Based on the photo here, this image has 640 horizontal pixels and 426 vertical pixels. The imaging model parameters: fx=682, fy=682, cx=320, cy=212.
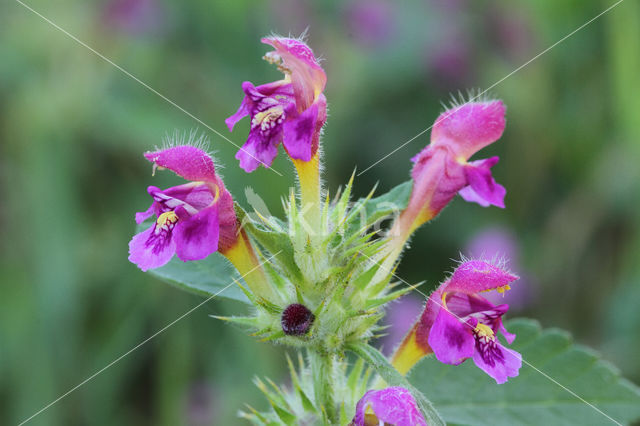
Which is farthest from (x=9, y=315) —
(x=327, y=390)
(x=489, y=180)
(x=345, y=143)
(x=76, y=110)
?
(x=489, y=180)

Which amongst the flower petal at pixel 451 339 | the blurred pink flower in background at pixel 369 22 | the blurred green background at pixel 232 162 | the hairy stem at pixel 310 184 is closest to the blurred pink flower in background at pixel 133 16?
the blurred green background at pixel 232 162

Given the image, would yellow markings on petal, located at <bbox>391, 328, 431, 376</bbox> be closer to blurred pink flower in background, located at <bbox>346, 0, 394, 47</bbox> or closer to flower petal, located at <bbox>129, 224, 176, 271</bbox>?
flower petal, located at <bbox>129, 224, 176, 271</bbox>

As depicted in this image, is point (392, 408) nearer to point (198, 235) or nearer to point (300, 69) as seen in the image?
point (198, 235)

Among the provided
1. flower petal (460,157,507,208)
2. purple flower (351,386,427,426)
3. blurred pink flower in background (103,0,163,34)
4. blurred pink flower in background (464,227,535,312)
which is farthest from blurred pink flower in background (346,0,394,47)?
purple flower (351,386,427,426)

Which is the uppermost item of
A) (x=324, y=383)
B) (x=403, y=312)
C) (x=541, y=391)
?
(x=324, y=383)

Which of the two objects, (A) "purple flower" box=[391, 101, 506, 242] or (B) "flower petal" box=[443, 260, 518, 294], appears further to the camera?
(A) "purple flower" box=[391, 101, 506, 242]

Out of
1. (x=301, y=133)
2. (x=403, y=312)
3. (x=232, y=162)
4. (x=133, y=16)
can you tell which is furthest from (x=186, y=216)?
(x=133, y=16)
